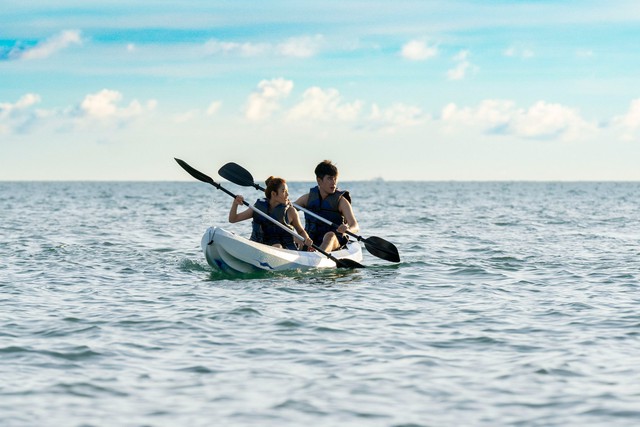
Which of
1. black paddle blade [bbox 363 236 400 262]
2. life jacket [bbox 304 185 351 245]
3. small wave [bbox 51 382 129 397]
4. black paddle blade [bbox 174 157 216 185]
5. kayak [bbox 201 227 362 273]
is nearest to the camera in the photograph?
small wave [bbox 51 382 129 397]

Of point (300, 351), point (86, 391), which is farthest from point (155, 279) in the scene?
point (86, 391)

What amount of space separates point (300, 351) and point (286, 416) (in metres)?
1.88

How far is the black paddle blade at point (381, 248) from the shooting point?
586 inches

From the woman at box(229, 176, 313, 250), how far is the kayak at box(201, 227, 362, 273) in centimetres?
29

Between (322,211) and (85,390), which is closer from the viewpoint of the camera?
(85,390)

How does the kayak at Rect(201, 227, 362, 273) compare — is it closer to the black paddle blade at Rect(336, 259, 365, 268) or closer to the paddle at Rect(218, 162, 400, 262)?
the black paddle blade at Rect(336, 259, 365, 268)

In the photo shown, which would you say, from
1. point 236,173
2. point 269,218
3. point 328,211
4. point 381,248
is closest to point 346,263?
point 328,211

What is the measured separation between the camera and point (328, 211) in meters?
14.2

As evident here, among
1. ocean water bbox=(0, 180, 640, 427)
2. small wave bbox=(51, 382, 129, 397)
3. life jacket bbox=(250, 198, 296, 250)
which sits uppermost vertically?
life jacket bbox=(250, 198, 296, 250)

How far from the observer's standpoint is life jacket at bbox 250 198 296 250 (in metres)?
13.1

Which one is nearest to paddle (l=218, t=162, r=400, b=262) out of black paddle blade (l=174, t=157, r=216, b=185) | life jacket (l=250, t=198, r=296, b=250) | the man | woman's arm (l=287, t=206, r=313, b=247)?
black paddle blade (l=174, t=157, r=216, b=185)

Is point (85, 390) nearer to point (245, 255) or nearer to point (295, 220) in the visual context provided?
point (245, 255)

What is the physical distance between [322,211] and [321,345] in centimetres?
639

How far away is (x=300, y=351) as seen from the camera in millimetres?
7746
